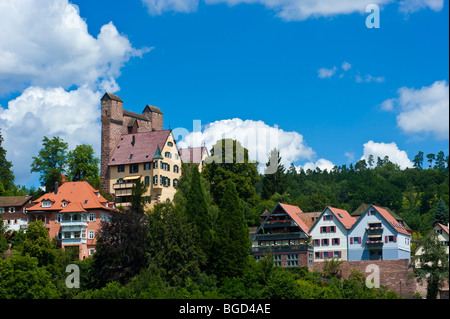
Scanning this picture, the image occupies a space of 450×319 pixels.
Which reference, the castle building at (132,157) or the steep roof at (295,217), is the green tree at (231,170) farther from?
the steep roof at (295,217)

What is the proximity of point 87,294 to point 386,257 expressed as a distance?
29.8m

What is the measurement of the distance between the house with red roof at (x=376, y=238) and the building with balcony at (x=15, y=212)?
3829 centimetres

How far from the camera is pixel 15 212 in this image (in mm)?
92188

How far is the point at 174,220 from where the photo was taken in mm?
69688

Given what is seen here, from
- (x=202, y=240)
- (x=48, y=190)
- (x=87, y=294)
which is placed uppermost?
(x=48, y=190)

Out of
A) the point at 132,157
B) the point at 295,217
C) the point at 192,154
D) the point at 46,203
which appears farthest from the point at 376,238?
the point at 46,203

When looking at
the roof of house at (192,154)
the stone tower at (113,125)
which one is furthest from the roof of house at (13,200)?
the roof of house at (192,154)

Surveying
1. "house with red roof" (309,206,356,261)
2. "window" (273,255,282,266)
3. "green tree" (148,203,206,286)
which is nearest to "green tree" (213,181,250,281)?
"green tree" (148,203,206,286)

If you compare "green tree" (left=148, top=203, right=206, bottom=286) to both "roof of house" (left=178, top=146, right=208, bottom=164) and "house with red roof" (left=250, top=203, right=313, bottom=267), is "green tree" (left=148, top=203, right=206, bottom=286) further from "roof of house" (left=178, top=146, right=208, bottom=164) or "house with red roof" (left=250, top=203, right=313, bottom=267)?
"roof of house" (left=178, top=146, right=208, bottom=164)

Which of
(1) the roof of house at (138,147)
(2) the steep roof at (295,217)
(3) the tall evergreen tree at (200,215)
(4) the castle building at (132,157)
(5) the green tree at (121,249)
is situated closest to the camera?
(5) the green tree at (121,249)

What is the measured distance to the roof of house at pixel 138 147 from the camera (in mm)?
93906

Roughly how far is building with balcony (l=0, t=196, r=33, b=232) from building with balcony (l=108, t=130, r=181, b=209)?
1053cm
